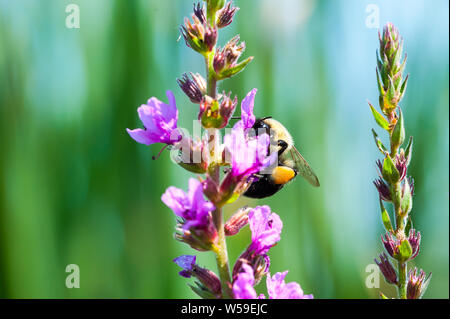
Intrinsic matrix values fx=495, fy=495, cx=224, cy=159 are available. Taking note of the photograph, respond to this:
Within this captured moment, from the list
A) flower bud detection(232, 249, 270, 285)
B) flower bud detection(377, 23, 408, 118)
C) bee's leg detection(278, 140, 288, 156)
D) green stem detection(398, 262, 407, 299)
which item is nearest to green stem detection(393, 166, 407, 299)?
green stem detection(398, 262, 407, 299)

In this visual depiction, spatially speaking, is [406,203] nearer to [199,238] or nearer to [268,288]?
[268,288]

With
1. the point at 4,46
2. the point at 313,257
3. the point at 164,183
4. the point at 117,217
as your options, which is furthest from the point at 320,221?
the point at 4,46

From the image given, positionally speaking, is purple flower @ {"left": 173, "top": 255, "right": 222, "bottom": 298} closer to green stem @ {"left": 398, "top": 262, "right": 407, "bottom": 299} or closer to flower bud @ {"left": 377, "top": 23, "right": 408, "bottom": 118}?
green stem @ {"left": 398, "top": 262, "right": 407, "bottom": 299}

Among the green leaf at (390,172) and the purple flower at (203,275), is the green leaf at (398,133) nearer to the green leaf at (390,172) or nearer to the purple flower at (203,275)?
the green leaf at (390,172)

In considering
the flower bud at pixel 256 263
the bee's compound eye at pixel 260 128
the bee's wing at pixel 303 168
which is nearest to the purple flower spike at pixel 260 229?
Answer: the flower bud at pixel 256 263

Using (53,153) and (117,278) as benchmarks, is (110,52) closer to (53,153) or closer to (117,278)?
(53,153)

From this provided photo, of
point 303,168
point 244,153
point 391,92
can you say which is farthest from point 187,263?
point 303,168
